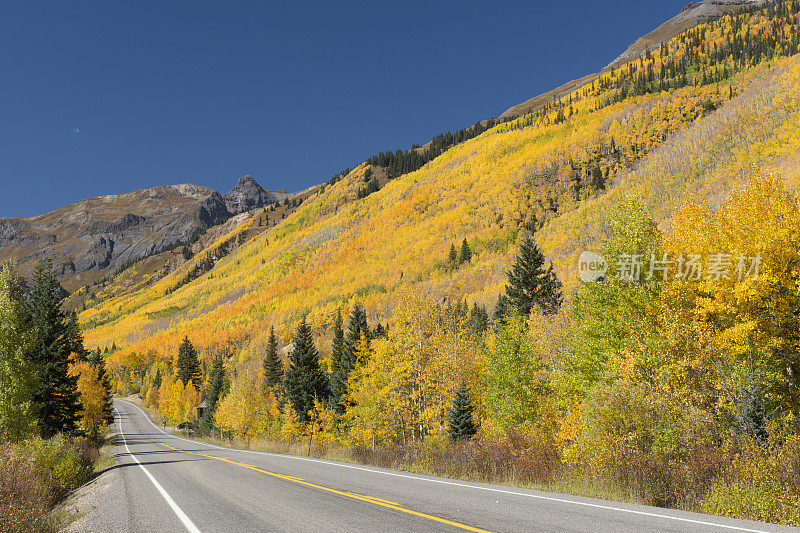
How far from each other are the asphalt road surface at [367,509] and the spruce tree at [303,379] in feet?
97.1

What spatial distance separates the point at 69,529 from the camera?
10016mm

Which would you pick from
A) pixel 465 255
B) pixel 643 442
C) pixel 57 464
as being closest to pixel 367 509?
pixel 643 442

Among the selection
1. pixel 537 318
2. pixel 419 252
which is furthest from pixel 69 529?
pixel 419 252

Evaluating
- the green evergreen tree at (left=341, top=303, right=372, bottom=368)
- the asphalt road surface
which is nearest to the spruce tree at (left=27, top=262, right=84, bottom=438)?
the asphalt road surface

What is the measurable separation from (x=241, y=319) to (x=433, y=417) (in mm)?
183398

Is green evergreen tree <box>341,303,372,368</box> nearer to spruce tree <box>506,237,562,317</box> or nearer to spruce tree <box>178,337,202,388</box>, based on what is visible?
A: spruce tree <box>506,237,562,317</box>

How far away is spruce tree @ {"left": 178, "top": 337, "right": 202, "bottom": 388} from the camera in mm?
93125

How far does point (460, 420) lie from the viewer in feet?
83.2

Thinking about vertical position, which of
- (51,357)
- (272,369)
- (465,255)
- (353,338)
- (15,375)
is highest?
(465,255)

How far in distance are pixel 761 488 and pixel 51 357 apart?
41.9 m

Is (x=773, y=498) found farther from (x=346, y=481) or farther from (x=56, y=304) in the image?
(x=56, y=304)

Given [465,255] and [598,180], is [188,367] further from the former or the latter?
[598,180]

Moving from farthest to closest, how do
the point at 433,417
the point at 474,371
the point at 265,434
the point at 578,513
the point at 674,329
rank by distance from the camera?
the point at 265,434
the point at 474,371
the point at 433,417
the point at 674,329
the point at 578,513

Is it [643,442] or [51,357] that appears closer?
[643,442]
